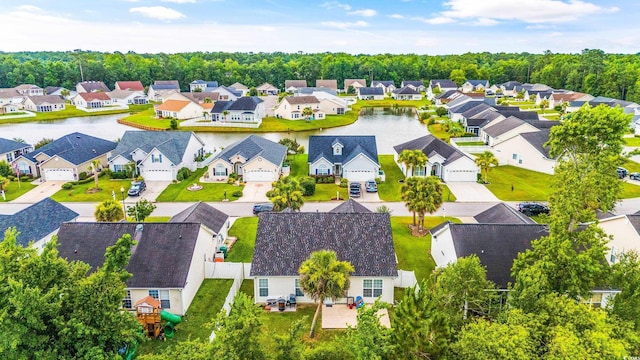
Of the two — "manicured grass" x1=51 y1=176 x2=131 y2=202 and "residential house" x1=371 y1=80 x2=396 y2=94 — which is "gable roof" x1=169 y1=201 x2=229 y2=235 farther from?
"residential house" x1=371 y1=80 x2=396 y2=94

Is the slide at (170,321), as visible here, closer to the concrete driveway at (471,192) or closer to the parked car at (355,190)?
the parked car at (355,190)

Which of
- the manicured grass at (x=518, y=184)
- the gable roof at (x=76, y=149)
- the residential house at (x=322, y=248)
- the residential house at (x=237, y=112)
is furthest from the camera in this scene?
the residential house at (x=237, y=112)

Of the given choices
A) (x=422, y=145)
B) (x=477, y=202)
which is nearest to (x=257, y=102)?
(x=422, y=145)

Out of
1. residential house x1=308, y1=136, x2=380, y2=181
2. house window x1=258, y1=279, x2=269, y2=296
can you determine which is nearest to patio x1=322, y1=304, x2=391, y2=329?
house window x1=258, y1=279, x2=269, y2=296

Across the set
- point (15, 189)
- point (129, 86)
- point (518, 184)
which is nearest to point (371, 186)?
point (518, 184)

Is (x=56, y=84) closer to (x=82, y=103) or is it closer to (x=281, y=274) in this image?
(x=82, y=103)

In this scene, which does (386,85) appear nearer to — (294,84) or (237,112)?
(294,84)

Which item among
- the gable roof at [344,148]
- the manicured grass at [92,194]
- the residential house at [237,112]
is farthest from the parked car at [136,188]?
the residential house at [237,112]
